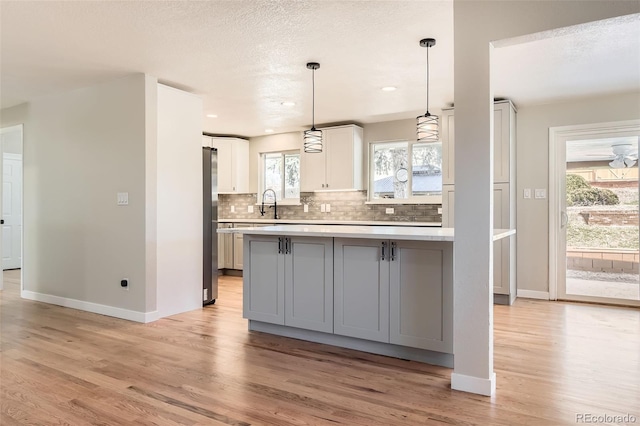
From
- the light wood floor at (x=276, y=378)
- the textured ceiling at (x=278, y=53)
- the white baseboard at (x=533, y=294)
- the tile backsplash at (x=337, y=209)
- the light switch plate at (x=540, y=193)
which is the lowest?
the light wood floor at (x=276, y=378)

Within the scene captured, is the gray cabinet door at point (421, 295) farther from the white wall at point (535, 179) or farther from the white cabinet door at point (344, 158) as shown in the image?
the white cabinet door at point (344, 158)

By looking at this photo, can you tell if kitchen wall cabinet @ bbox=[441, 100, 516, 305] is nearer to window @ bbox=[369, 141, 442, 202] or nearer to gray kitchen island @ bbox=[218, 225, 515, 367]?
window @ bbox=[369, 141, 442, 202]

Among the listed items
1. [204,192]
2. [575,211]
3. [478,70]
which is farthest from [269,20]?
[575,211]

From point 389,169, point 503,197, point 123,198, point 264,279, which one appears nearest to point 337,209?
point 389,169

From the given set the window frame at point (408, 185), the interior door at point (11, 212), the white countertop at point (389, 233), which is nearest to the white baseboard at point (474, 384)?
the white countertop at point (389, 233)

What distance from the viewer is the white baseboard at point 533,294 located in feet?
17.2

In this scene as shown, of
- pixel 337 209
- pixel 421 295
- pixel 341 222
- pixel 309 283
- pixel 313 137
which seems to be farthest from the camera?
pixel 337 209

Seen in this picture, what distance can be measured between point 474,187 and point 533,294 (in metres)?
3.53

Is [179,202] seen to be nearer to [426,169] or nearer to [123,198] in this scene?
[123,198]

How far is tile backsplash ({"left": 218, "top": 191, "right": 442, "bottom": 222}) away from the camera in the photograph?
622 cm

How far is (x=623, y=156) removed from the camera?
4.91 meters

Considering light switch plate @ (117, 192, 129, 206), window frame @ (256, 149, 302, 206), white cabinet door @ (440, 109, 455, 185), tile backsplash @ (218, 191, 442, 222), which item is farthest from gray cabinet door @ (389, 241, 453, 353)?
window frame @ (256, 149, 302, 206)

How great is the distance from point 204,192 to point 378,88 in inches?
92.0

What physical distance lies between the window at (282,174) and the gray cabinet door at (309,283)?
3.93 meters
